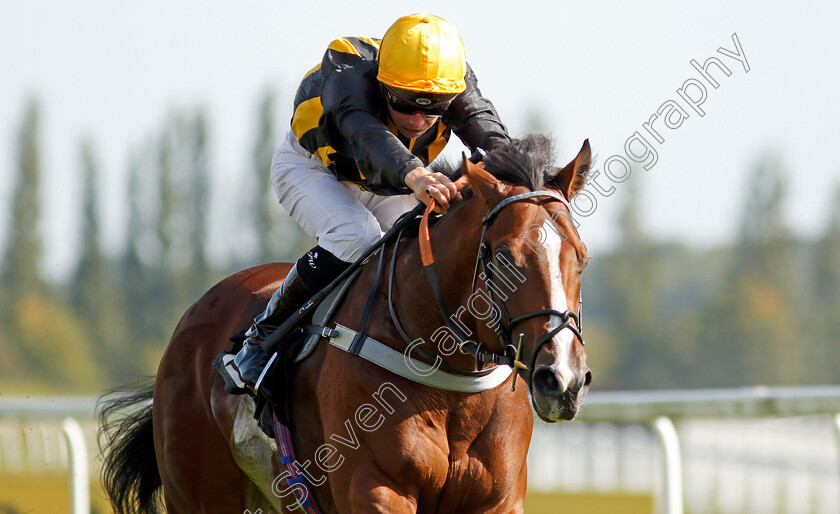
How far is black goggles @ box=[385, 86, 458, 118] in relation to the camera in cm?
402

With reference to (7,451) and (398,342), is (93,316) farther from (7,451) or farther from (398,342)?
(398,342)

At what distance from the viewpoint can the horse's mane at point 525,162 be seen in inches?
137

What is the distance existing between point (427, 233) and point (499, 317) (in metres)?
0.55

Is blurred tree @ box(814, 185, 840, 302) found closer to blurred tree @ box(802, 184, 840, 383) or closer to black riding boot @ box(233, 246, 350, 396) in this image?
blurred tree @ box(802, 184, 840, 383)

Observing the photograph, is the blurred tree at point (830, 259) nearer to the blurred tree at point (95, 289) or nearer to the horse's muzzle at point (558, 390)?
the blurred tree at point (95, 289)

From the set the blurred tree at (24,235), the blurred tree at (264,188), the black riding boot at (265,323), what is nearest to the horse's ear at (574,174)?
the black riding boot at (265,323)

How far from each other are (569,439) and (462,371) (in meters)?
4.84

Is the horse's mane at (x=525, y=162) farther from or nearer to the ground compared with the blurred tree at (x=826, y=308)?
farther from the ground

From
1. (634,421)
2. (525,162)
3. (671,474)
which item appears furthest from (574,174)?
(634,421)

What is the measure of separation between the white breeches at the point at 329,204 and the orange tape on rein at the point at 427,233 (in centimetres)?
49

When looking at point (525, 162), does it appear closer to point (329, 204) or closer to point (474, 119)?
point (474, 119)

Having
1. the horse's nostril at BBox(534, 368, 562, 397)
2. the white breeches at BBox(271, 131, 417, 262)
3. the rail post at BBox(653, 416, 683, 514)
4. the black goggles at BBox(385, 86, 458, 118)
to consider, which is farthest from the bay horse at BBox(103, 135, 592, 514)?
the rail post at BBox(653, 416, 683, 514)

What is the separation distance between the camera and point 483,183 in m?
3.49

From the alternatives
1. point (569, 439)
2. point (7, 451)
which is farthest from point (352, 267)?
point (7, 451)
